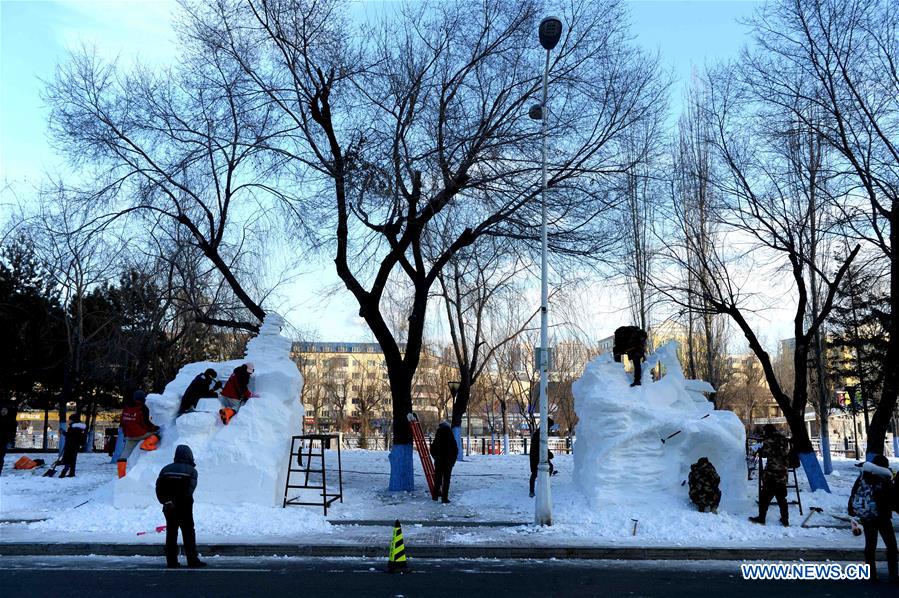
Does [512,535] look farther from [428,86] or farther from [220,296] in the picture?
[220,296]

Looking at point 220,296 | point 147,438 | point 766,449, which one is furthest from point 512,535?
point 220,296

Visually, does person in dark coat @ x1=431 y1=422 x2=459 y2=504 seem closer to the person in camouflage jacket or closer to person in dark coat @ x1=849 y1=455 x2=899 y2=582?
the person in camouflage jacket

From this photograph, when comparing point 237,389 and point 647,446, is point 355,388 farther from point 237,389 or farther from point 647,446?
point 647,446

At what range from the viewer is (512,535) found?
36.8ft

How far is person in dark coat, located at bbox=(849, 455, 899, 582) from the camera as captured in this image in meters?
8.28

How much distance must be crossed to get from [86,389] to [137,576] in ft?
100

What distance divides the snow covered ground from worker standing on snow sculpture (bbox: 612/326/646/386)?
2.62m

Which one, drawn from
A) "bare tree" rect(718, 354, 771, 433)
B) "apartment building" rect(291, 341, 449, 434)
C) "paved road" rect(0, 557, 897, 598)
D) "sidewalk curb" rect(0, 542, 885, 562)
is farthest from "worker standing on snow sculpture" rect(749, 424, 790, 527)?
"bare tree" rect(718, 354, 771, 433)

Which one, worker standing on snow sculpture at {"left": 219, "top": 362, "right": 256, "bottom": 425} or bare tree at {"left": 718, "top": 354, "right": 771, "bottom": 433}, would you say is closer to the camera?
worker standing on snow sculpture at {"left": 219, "top": 362, "right": 256, "bottom": 425}

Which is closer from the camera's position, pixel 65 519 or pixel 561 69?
pixel 65 519

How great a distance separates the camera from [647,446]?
1323 centimetres

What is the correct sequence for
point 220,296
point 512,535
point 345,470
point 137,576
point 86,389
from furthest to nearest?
point 86,389 → point 220,296 → point 345,470 → point 512,535 → point 137,576

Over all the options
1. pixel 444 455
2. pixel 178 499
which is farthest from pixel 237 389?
pixel 178 499

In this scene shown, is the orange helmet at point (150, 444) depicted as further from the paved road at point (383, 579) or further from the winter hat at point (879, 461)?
the winter hat at point (879, 461)
